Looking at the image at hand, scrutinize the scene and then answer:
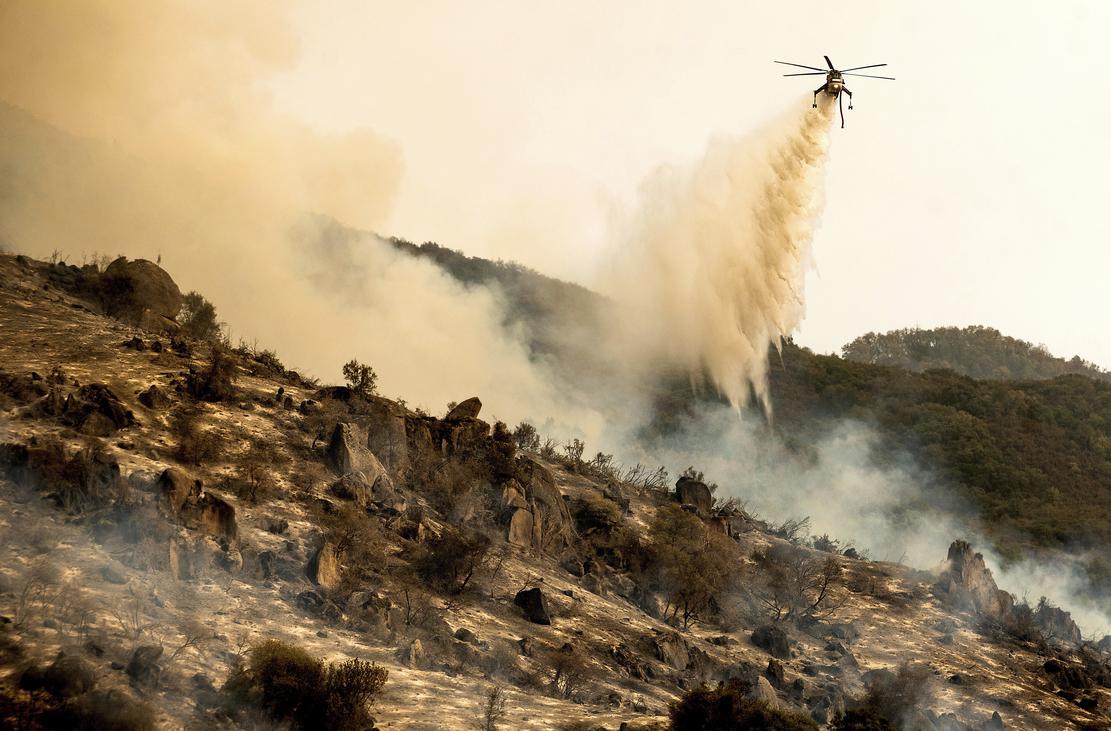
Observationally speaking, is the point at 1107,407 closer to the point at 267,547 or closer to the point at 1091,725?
the point at 1091,725

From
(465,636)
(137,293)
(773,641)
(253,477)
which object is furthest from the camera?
(137,293)

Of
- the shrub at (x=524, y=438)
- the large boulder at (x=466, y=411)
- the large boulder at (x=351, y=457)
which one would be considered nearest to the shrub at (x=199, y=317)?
the shrub at (x=524, y=438)

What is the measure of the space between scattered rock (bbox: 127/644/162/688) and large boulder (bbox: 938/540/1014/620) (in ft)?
135

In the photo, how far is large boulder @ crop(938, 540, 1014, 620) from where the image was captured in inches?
2056

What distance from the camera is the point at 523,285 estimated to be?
118m

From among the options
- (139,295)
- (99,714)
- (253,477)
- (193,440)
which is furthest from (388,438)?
(99,714)

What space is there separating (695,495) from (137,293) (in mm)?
32046

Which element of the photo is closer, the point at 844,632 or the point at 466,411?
the point at 844,632

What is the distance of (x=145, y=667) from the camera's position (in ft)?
76.1

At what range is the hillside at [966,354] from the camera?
14250 centimetres

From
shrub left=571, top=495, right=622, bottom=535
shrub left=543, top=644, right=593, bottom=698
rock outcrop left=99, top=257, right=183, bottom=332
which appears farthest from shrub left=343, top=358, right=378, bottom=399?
shrub left=543, top=644, right=593, bottom=698

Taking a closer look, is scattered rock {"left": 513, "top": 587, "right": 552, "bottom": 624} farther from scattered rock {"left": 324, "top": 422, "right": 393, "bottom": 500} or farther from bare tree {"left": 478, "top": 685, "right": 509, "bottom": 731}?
bare tree {"left": 478, "top": 685, "right": 509, "bottom": 731}

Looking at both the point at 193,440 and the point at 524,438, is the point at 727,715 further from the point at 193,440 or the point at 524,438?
the point at 524,438

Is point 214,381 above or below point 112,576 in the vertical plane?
above
